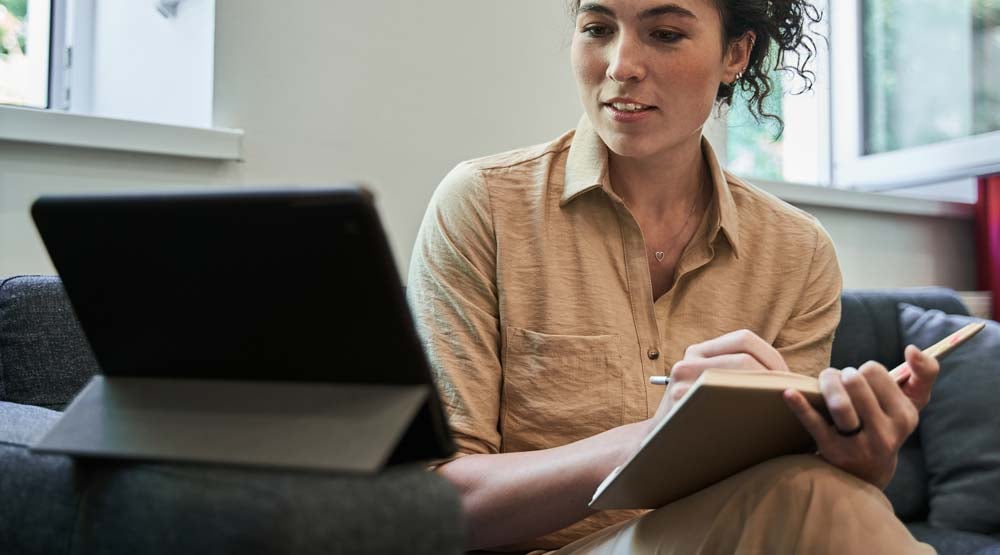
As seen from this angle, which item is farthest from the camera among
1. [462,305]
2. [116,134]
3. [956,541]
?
[956,541]

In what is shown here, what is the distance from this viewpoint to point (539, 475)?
103 cm

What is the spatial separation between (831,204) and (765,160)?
16.5 inches

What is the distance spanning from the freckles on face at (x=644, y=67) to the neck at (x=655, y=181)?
5 centimetres

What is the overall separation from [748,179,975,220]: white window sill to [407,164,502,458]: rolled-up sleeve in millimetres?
1513

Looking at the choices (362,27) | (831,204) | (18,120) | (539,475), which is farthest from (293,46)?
(831,204)

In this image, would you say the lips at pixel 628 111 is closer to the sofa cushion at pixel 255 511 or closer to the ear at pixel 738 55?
the ear at pixel 738 55

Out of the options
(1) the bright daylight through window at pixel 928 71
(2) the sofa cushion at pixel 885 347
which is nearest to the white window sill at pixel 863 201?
(1) the bright daylight through window at pixel 928 71

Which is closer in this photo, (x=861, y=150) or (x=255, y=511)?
(x=255, y=511)

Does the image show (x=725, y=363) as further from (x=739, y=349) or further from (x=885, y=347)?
(x=885, y=347)

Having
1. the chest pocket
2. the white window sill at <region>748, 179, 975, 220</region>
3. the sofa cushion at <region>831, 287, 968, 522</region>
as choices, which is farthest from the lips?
the white window sill at <region>748, 179, 975, 220</region>

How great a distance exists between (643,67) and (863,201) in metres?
1.90

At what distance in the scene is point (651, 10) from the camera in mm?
1212

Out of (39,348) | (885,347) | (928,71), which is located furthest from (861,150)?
(39,348)

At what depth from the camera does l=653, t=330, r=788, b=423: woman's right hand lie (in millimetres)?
934
